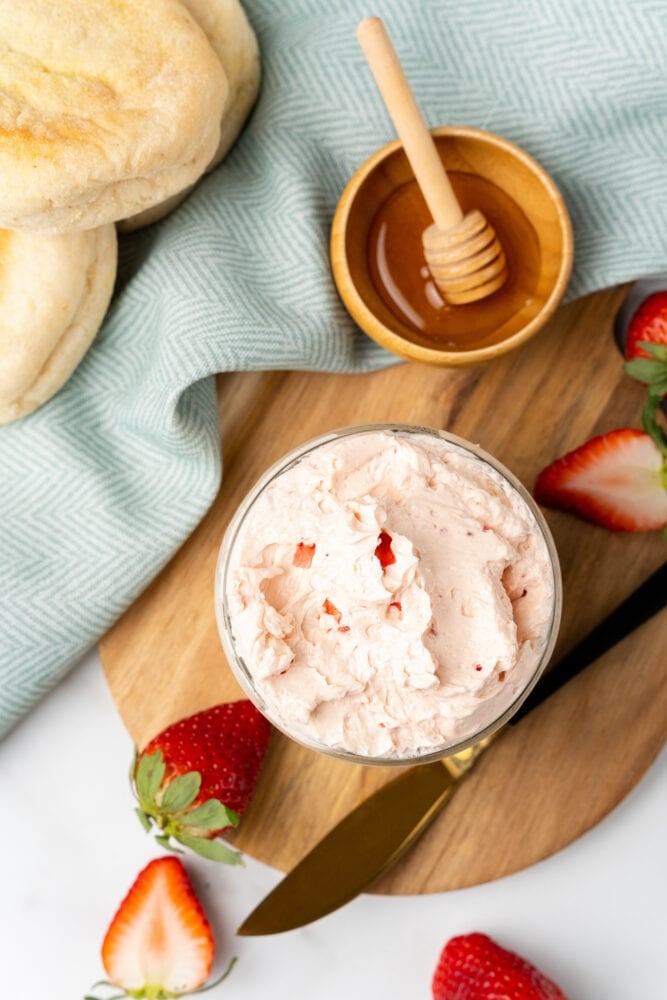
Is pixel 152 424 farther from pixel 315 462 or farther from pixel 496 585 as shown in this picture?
pixel 496 585

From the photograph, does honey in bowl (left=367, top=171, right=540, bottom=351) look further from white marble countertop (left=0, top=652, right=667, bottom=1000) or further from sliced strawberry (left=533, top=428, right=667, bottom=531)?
white marble countertop (left=0, top=652, right=667, bottom=1000)

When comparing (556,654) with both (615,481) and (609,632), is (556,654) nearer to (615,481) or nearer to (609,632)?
(609,632)

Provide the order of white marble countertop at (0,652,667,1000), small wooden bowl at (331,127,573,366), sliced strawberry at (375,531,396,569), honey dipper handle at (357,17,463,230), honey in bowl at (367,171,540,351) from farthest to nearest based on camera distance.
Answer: white marble countertop at (0,652,667,1000), honey in bowl at (367,171,540,351), small wooden bowl at (331,127,573,366), honey dipper handle at (357,17,463,230), sliced strawberry at (375,531,396,569)

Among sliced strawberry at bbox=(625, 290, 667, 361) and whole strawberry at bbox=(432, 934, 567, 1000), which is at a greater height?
sliced strawberry at bbox=(625, 290, 667, 361)

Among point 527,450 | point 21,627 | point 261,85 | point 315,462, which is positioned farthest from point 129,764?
point 261,85

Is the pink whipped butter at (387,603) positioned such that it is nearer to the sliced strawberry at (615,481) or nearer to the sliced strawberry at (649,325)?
the sliced strawberry at (615,481)

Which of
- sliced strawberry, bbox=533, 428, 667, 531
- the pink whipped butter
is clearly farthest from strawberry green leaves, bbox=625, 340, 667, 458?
A: the pink whipped butter
